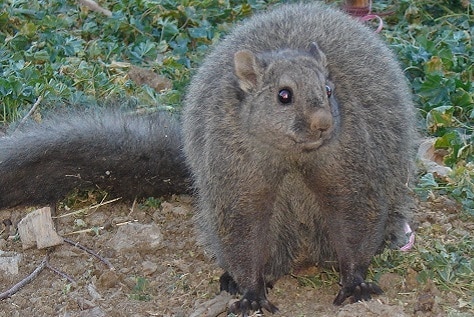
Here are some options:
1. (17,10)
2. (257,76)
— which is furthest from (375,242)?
(17,10)

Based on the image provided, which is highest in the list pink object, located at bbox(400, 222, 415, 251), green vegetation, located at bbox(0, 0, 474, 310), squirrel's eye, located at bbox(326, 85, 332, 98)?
squirrel's eye, located at bbox(326, 85, 332, 98)

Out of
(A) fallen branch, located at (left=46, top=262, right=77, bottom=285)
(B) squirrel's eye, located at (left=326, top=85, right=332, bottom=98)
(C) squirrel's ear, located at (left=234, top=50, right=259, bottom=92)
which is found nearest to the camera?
(B) squirrel's eye, located at (left=326, top=85, right=332, bottom=98)

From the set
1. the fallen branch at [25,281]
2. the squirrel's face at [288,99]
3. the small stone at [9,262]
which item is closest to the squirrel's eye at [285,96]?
the squirrel's face at [288,99]

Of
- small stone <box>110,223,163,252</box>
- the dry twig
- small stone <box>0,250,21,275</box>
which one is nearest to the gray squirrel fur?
small stone <box>110,223,163,252</box>

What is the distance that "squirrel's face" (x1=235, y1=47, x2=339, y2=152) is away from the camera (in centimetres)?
423

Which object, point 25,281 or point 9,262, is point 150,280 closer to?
point 25,281

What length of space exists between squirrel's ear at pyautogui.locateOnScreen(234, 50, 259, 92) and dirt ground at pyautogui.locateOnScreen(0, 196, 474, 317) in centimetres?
111

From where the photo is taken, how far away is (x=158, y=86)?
23.5 feet

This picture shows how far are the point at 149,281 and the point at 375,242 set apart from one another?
1.19 meters

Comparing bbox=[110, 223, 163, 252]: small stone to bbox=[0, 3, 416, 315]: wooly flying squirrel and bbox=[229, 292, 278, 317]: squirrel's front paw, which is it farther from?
bbox=[229, 292, 278, 317]: squirrel's front paw

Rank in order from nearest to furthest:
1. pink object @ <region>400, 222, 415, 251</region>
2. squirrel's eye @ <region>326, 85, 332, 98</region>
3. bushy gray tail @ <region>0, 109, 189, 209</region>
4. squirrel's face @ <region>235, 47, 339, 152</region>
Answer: squirrel's face @ <region>235, 47, 339, 152</region>
squirrel's eye @ <region>326, 85, 332, 98</region>
pink object @ <region>400, 222, 415, 251</region>
bushy gray tail @ <region>0, 109, 189, 209</region>

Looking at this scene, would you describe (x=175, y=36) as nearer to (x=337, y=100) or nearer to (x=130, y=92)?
(x=130, y=92)

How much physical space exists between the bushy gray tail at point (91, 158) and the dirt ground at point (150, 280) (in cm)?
15

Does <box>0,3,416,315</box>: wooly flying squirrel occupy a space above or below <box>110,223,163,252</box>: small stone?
above
